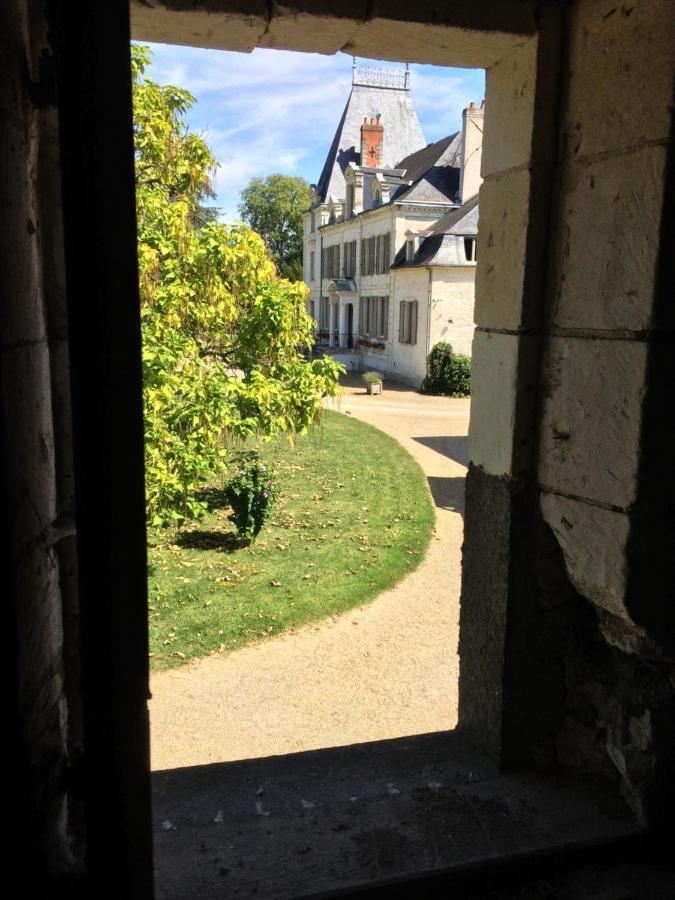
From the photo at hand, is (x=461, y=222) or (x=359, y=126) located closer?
(x=461, y=222)

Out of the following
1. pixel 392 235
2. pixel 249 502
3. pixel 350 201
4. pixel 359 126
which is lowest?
pixel 249 502

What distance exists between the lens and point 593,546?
2.15 metres

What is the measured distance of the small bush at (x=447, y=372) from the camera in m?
21.3

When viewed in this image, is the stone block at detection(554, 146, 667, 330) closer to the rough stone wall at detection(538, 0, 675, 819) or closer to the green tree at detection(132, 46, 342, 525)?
the rough stone wall at detection(538, 0, 675, 819)

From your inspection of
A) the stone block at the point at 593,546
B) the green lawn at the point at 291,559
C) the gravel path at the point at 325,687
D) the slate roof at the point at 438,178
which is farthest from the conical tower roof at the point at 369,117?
the stone block at the point at 593,546

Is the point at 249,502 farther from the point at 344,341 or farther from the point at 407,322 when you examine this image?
the point at 344,341

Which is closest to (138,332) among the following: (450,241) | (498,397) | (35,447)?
(35,447)

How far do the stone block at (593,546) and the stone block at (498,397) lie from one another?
202 millimetres

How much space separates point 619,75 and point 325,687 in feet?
15.9

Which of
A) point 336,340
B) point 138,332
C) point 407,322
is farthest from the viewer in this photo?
point 336,340

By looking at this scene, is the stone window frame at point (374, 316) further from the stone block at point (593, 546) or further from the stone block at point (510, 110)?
the stone block at point (593, 546)

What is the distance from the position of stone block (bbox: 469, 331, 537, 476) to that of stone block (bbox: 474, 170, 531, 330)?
6cm

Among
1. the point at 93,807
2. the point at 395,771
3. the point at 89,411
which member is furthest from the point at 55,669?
the point at 395,771

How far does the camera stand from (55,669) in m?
1.64
